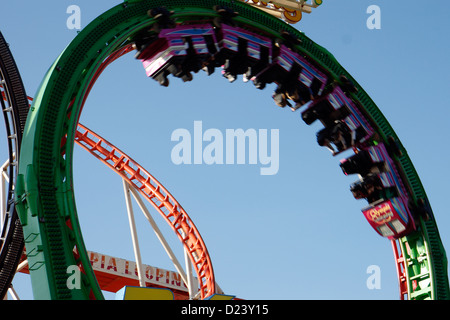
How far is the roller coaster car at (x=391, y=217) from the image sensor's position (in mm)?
12227

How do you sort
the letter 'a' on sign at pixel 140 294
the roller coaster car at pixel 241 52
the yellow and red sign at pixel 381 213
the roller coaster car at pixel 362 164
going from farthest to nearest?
the roller coaster car at pixel 362 164 → the yellow and red sign at pixel 381 213 → the roller coaster car at pixel 241 52 → the letter 'a' on sign at pixel 140 294

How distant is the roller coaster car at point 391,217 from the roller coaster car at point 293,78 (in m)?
2.12

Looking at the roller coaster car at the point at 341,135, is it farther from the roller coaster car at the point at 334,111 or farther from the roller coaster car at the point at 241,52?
the roller coaster car at the point at 241,52

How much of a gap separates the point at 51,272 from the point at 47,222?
568mm

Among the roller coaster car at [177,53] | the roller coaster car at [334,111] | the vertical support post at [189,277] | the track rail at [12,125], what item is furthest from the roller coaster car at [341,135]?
the vertical support post at [189,277]

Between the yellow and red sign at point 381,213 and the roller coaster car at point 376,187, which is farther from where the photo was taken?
the roller coaster car at point 376,187

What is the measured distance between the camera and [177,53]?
1017cm

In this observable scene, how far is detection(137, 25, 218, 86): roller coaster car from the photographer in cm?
1016

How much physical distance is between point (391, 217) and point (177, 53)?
4645 millimetres

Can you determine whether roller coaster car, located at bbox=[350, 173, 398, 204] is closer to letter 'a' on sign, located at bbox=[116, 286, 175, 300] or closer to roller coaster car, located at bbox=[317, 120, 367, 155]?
roller coaster car, located at bbox=[317, 120, 367, 155]

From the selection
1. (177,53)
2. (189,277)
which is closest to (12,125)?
(177,53)

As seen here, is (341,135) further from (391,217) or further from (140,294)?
(140,294)

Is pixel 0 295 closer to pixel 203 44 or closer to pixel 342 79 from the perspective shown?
pixel 203 44

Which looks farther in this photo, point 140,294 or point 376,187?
point 376,187
